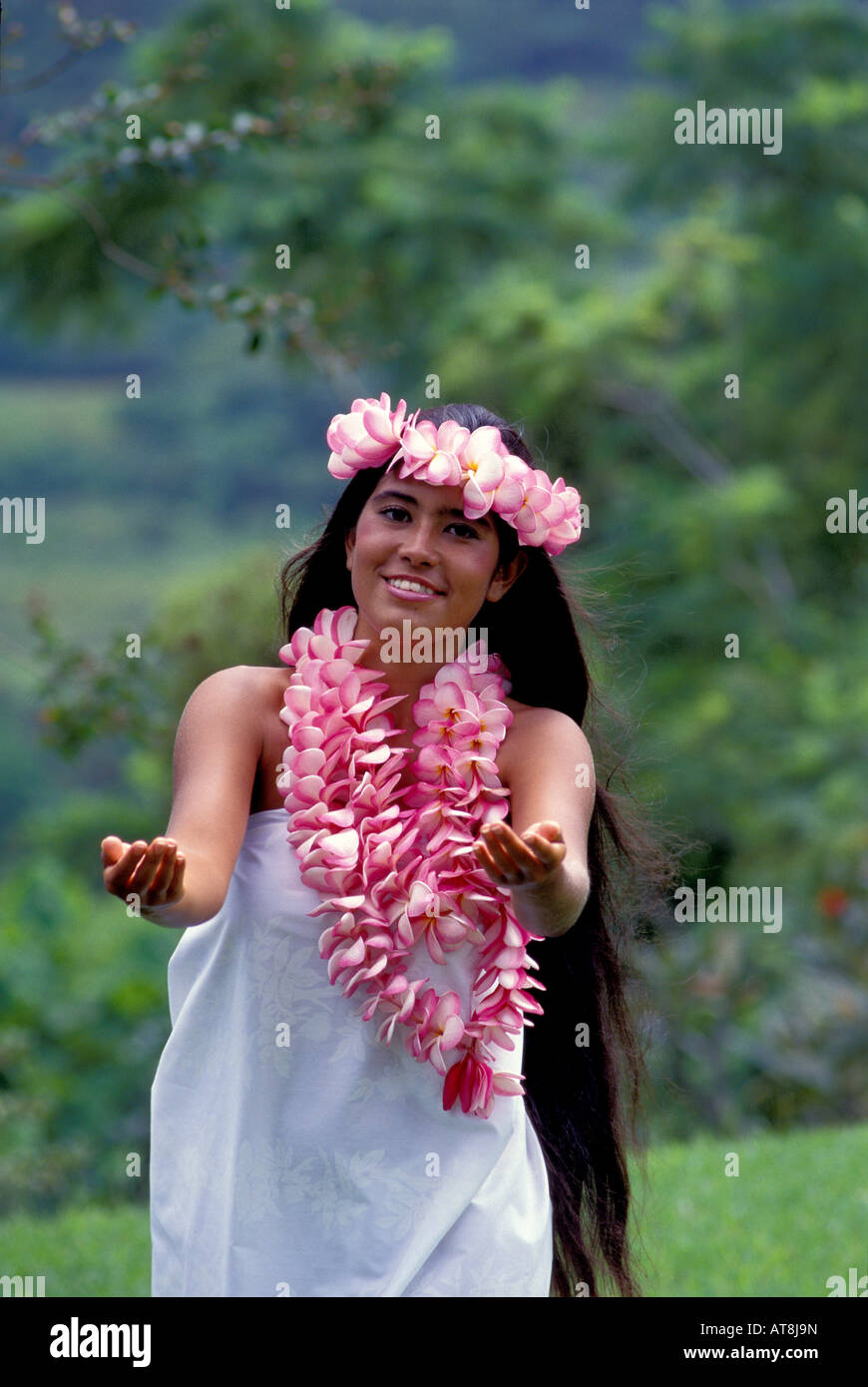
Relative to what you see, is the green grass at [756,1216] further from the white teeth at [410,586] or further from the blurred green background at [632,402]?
the white teeth at [410,586]

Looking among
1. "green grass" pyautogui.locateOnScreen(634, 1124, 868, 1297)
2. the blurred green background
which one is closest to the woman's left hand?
"green grass" pyautogui.locateOnScreen(634, 1124, 868, 1297)

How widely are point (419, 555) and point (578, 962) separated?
0.77m

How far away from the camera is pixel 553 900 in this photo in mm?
2336

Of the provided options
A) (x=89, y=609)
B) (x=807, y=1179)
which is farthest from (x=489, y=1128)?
(x=89, y=609)

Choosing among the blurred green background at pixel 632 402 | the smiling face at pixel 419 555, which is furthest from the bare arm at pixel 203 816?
the blurred green background at pixel 632 402

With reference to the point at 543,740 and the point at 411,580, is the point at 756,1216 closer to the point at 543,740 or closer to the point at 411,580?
the point at 543,740

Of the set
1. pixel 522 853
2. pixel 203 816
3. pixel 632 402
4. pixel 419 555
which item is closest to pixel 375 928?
pixel 203 816

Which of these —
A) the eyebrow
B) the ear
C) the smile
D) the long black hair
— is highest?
the eyebrow

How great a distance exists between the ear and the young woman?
14 mm

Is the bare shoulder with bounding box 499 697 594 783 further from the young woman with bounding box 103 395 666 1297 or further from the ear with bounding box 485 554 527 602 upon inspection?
the ear with bounding box 485 554 527 602

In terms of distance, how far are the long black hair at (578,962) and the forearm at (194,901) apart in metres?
0.58

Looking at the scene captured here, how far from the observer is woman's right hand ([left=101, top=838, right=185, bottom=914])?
2189 millimetres

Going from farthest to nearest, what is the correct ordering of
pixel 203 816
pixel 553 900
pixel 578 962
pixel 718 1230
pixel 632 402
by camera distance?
pixel 632 402, pixel 718 1230, pixel 578 962, pixel 203 816, pixel 553 900

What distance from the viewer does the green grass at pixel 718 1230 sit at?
4.07 m
